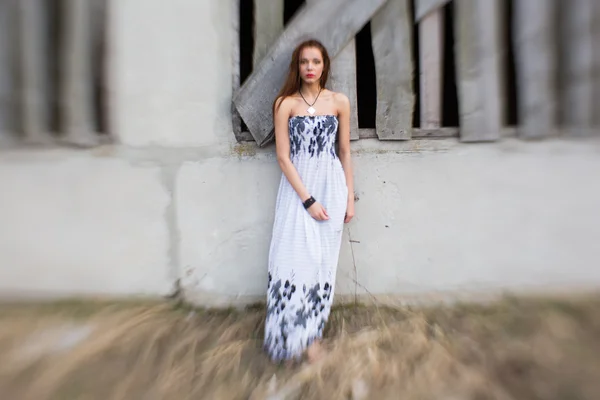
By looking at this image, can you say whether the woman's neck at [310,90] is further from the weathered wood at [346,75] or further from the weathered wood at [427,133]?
the weathered wood at [427,133]

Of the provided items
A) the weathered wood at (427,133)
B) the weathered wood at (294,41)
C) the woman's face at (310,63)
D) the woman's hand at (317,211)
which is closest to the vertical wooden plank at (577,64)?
the weathered wood at (427,133)

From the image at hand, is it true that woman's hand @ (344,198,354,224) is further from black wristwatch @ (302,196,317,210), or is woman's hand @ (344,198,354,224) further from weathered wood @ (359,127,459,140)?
weathered wood @ (359,127,459,140)

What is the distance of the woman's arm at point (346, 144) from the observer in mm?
2303

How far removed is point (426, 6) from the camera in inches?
98.3

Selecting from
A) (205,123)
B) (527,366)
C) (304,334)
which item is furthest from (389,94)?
(527,366)

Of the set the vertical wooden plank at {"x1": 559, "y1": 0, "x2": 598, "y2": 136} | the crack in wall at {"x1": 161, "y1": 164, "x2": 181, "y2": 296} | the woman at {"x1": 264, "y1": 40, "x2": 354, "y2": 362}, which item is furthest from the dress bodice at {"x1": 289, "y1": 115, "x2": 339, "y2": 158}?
the vertical wooden plank at {"x1": 559, "y1": 0, "x2": 598, "y2": 136}

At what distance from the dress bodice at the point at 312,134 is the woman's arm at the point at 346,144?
51 millimetres

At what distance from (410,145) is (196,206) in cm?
147

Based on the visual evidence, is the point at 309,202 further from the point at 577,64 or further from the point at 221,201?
the point at 577,64

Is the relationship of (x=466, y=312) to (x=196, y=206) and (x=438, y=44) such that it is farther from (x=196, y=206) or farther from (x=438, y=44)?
(x=196, y=206)

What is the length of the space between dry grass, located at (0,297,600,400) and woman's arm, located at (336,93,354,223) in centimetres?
75

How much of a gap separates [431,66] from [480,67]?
0.30 metres

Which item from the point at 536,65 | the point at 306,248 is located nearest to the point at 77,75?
the point at 306,248

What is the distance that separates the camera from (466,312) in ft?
8.45
